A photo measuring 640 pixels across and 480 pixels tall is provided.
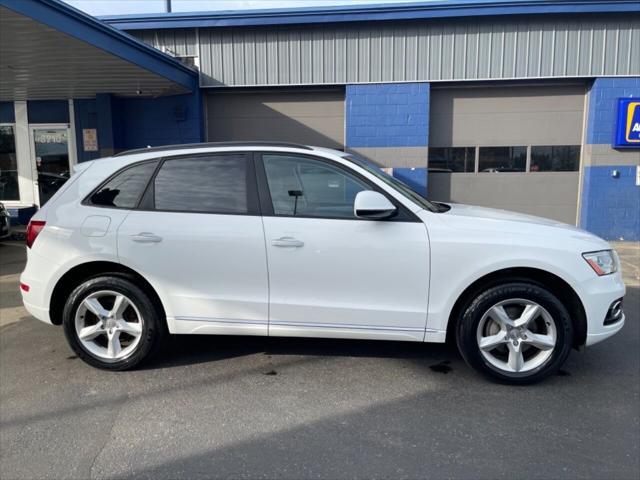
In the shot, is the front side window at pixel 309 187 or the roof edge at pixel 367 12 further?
the roof edge at pixel 367 12

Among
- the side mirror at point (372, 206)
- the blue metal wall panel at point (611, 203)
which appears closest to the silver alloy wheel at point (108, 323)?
the side mirror at point (372, 206)

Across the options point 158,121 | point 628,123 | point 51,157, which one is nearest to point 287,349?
point 158,121

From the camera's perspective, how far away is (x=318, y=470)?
9.23ft

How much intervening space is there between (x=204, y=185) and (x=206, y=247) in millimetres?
519

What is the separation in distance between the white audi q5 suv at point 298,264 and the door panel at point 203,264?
0.04 feet

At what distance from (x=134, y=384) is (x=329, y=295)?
1.65 meters

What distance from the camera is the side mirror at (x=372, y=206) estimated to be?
12.0ft

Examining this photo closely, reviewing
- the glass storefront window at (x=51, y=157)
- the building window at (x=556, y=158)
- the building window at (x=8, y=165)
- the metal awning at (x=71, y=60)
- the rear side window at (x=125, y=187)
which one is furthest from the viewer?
the building window at (x=8, y=165)

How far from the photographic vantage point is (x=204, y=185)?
4066 millimetres

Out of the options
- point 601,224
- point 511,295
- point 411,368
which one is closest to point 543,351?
point 511,295

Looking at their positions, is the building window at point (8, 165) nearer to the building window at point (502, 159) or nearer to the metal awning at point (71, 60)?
the metal awning at point (71, 60)

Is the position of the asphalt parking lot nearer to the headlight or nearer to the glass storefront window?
the headlight

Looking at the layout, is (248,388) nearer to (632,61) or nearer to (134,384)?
(134,384)

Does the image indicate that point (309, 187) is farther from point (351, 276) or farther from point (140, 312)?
point (140, 312)
